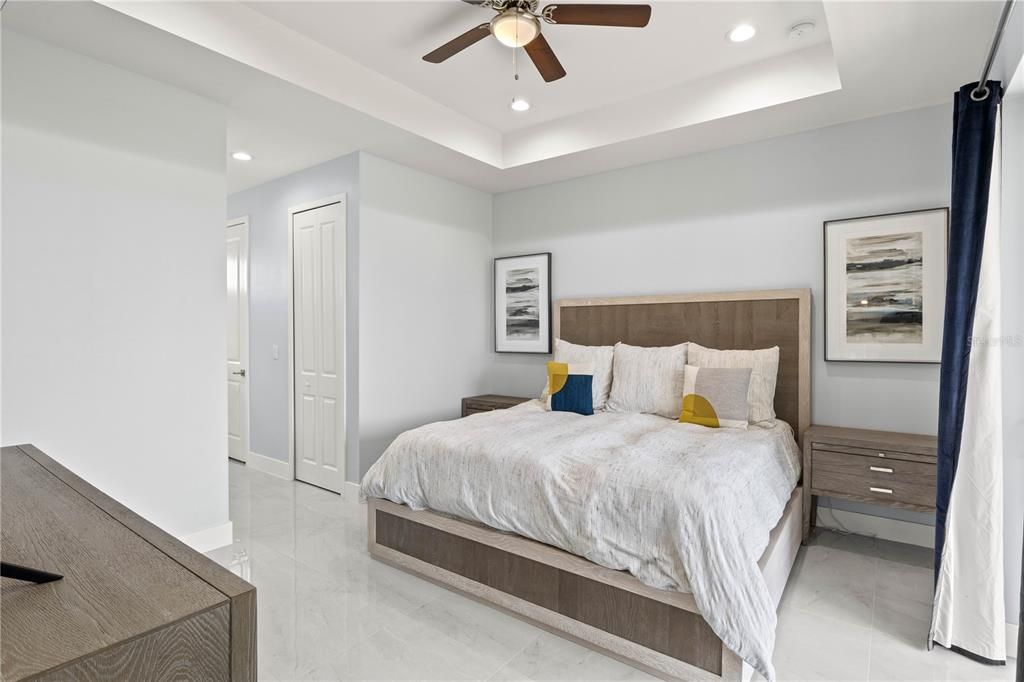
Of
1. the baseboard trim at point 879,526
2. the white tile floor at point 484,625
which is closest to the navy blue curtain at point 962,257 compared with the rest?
the white tile floor at point 484,625

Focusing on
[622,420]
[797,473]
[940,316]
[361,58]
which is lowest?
[797,473]

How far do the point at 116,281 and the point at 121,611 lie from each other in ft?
8.18

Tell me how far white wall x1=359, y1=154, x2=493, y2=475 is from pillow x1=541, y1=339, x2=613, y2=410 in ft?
3.49

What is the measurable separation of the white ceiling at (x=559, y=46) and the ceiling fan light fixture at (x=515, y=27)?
364 mm

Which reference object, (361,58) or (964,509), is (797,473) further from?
(361,58)

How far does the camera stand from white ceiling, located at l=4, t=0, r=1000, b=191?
2361 millimetres

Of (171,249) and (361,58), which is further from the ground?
(361,58)

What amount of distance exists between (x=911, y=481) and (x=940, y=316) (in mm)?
972

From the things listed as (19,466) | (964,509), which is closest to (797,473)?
(964,509)

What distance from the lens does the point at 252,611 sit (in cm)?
79

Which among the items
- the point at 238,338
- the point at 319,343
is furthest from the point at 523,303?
the point at 238,338

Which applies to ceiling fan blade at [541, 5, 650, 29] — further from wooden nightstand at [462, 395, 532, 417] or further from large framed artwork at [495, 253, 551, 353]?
wooden nightstand at [462, 395, 532, 417]

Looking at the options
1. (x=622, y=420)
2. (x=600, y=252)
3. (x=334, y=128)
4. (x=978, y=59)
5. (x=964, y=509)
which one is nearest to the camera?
(x=964, y=509)

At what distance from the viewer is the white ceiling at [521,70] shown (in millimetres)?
2361
